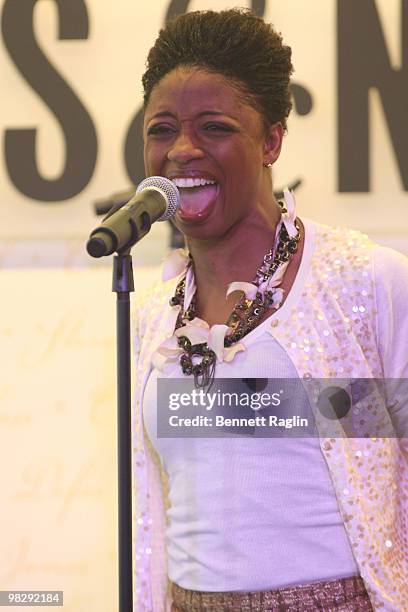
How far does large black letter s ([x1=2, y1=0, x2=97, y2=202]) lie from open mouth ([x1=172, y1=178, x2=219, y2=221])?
2.31ft

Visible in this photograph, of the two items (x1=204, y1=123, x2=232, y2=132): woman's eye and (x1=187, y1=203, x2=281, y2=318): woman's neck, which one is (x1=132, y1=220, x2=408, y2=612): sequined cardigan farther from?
(x1=204, y1=123, x2=232, y2=132): woman's eye

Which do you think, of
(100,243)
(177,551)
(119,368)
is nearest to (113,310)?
(177,551)

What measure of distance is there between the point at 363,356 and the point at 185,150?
0.31 metres

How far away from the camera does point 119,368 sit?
913mm

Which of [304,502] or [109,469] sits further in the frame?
[109,469]

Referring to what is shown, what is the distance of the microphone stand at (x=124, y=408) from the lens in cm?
90

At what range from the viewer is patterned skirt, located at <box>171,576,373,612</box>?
1037 millimetres

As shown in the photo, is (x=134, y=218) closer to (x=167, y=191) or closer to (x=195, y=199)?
(x=167, y=191)

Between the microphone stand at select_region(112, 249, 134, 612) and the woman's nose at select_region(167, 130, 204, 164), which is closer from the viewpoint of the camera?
the microphone stand at select_region(112, 249, 134, 612)

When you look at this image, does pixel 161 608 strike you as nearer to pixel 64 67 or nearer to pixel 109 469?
pixel 109 469

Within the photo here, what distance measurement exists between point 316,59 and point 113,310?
0.59 metres

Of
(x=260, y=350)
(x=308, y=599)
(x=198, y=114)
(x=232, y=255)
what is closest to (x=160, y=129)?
(x=198, y=114)

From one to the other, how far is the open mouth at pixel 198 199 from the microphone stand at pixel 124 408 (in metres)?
0.22

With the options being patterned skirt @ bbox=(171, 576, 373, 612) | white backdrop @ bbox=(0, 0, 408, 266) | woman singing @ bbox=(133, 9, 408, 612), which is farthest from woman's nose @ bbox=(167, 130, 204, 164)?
white backdrop @ bbox=(0, 0, 408, 266)
